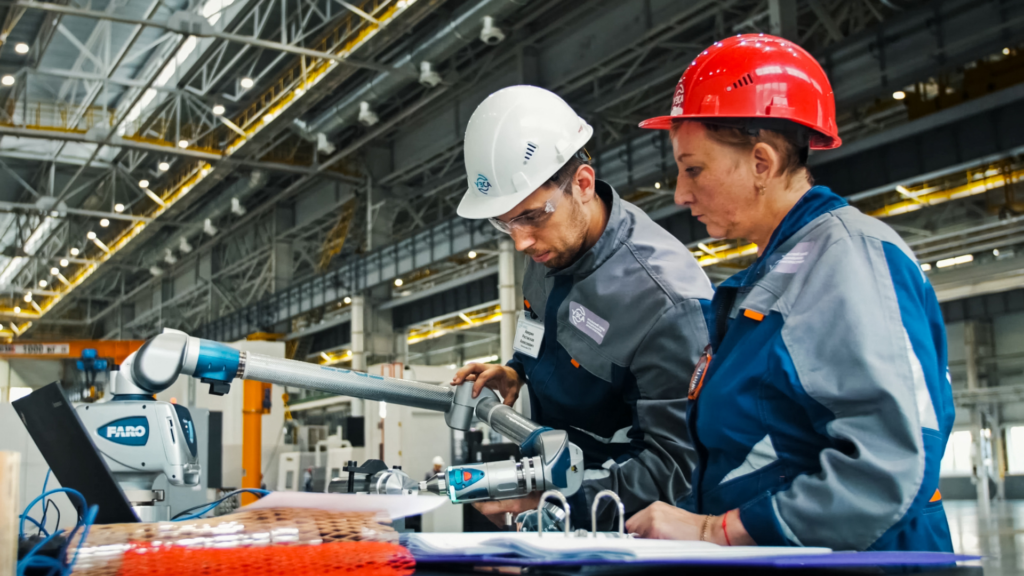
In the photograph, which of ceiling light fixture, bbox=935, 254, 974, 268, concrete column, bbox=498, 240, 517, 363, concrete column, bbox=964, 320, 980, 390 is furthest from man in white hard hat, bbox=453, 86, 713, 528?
concrete column, bbox=964, 320, 980, 390

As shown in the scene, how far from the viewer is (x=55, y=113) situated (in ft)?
63.7

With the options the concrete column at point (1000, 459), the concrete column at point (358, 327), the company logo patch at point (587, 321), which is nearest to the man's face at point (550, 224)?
the company logo patch at point (587, 321)

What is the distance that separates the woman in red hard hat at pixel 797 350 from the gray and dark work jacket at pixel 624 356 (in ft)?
1.38

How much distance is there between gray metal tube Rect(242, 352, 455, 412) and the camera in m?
1.87

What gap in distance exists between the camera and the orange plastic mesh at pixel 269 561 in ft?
3.11

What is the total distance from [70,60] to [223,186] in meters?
6.35

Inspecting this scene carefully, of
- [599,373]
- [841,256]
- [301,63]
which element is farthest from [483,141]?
[301,63]

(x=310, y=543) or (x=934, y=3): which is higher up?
(x=934, y=3)

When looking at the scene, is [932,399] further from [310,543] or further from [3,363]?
[3,363]

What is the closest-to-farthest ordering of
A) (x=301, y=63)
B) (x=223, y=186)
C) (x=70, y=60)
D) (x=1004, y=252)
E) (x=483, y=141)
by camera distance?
(x=483, y=141), (x=301, y=63), (x=70, y=60), (x=1004, y=252), (x=223, y=186)

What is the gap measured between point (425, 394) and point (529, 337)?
0.38 meters

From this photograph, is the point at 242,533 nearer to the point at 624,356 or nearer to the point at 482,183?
the point at 624,356

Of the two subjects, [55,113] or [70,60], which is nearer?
[70,60]

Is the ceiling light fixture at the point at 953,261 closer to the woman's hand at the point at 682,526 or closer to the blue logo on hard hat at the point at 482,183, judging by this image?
the blue logo on hard hat at the point at 482,183
